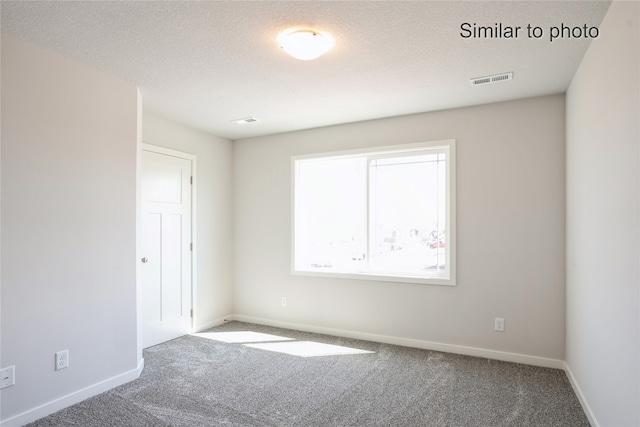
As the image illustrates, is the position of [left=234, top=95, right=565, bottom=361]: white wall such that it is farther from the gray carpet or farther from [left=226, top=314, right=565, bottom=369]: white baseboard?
the gray carpet

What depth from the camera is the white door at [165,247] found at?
4.04 meters

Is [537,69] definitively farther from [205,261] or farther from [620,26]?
[205,261]

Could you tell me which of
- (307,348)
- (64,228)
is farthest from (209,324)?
(64,228)

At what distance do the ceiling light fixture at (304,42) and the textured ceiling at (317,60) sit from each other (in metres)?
0.05

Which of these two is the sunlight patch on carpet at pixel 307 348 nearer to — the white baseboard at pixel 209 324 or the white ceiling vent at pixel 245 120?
the white baseboard at pixel 209 324

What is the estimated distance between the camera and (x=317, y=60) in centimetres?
279

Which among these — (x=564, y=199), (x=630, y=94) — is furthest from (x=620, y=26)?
(x=564, y=199)

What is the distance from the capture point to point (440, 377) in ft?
10.6

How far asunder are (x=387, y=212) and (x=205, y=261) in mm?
2371

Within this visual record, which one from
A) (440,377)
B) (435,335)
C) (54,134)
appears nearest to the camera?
(54,134)

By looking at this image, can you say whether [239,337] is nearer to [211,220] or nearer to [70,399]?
[211,220]

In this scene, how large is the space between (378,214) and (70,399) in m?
3.26

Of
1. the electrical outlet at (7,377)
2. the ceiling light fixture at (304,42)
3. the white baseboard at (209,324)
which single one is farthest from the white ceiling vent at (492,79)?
the white baseboard at (209,324)

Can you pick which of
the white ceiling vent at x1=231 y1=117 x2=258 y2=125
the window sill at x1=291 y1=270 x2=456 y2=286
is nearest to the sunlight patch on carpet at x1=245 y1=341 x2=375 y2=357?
the window sill at x1=291 y1=270 x2=456 y2=286
